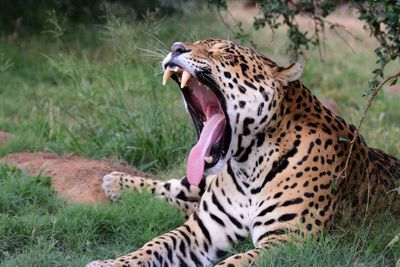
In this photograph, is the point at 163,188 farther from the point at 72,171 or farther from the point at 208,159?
the point at 208,159

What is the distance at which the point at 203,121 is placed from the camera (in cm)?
549

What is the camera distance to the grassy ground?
5348mm

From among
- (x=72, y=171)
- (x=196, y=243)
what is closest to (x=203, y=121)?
(x=196, y=243)

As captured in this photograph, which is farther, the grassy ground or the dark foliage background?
the dark foliage background

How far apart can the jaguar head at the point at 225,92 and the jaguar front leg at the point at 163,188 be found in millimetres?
1108

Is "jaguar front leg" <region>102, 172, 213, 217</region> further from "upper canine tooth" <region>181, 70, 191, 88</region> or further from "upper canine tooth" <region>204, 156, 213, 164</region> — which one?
"upper canine tooth" <region>181, 70, 191, 88</region>

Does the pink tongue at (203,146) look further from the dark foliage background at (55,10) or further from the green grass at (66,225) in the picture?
the dark foliage background at (55,10)

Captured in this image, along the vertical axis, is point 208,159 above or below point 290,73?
below

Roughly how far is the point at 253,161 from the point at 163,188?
4.42 ft

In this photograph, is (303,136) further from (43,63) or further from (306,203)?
(43,63)

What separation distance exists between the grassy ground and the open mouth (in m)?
0.30

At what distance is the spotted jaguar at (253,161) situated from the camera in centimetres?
523

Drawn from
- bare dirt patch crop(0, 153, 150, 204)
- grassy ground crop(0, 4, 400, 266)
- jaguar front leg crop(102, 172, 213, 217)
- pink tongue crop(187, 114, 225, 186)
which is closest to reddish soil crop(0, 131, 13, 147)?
grassy ground crop(0, 4, 400, 266)

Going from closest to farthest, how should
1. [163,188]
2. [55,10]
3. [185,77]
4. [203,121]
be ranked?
[185,77], [203,121], [163,188], [55,10]
